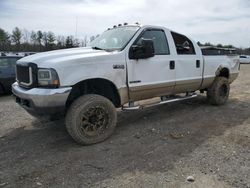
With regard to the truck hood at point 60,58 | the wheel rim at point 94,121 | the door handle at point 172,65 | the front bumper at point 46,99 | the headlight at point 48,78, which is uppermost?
the truck hood at point 60,58

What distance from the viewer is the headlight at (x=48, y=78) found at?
164 inches

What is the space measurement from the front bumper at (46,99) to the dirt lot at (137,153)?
0.67 meters

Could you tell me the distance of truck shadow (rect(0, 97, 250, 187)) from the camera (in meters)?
3.65

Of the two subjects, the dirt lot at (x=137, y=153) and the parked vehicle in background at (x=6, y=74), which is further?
the parked vehicle in background at (x=6, y=74)

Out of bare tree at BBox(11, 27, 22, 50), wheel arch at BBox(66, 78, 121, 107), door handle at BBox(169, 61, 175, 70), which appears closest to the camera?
wheel arch at BBox(66, 78, 121, 107)

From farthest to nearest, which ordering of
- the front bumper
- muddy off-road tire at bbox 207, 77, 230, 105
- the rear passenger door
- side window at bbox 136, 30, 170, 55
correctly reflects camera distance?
muddy off-road tire at bbox 207, 77, 230, 105 → the rear passenger door → side window at bbox 136, 30, 170, 55 → the front bumper

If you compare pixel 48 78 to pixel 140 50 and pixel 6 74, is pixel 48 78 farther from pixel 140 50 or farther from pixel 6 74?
pixel 6 74

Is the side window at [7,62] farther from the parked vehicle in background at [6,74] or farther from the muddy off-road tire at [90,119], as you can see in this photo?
the muddy off-road tire at [90,119]

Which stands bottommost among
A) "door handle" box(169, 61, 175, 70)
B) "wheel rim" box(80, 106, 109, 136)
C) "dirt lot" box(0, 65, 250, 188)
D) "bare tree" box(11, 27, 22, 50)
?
"dirt lot" box(0, 65, 250, 188)

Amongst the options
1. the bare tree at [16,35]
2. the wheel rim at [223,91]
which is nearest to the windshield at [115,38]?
the wheel rim at [223,91]

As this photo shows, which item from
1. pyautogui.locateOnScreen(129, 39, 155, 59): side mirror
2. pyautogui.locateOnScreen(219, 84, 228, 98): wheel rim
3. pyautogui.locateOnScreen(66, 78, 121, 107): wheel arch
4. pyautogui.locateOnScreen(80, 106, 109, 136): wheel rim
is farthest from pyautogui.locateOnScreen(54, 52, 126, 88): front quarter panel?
pyautogui.locateOnScreen(219, 84, 228, 98): wheel rim

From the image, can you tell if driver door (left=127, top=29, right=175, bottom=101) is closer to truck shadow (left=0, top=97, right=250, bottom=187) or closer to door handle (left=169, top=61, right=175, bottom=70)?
door handle (left=169, top=61, right=175, bottom=70)

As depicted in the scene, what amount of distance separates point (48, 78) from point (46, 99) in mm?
319

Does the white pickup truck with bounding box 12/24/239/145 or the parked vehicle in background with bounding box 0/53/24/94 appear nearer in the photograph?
the white pickup truck with bounding box 12/24/239/145
